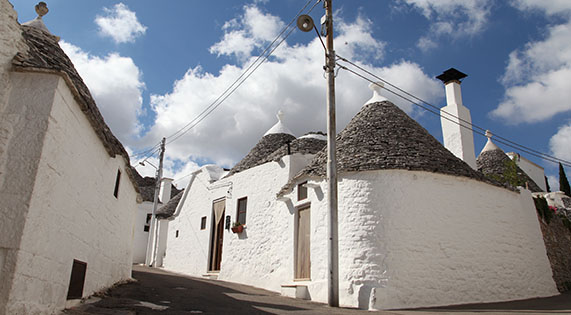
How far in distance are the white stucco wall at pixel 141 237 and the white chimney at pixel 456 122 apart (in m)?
18.9

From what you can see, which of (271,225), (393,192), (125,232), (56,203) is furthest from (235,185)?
(56,203)

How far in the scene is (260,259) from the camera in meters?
13.7

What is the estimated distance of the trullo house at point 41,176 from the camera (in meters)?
4.30

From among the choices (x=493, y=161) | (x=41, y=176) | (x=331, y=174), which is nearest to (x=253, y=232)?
(x=331, y=174)

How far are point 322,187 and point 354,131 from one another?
2006 millimetres

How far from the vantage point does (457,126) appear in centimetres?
1543

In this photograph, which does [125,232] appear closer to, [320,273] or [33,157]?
[320,273]

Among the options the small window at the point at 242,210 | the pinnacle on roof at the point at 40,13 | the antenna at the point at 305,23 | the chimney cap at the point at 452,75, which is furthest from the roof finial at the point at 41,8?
the chimney cap at the point at 452,75

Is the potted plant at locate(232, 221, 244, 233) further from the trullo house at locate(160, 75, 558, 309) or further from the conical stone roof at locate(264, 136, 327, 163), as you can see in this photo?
the conical stone roof at locate(264, 136, 327, 163)

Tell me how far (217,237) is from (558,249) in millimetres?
12058

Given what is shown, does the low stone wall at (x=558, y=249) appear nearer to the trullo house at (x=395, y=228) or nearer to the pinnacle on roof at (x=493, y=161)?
the trullo house at (x=395, y=228)

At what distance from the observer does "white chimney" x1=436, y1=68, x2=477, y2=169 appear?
49.4 ft

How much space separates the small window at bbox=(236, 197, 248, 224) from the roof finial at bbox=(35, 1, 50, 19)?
28.9ft

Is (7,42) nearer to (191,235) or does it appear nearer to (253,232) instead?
(253,232)
